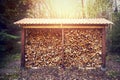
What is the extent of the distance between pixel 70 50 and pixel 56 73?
1563 mm

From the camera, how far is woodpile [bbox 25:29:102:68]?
10.1 m

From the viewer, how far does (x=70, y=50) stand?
1007cm

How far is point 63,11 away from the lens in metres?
21.4

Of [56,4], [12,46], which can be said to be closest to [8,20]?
[12,46]

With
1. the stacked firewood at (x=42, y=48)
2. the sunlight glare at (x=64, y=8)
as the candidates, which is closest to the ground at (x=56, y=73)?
the stacked firewood at (x=42, y=48)

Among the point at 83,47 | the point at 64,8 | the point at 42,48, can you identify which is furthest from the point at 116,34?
the point at 64,8

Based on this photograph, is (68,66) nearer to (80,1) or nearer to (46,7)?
(46,7)

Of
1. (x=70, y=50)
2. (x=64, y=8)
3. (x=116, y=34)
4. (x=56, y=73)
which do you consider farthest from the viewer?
(x=64, y=8)

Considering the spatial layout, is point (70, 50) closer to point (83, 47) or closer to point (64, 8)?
point (83, 47)

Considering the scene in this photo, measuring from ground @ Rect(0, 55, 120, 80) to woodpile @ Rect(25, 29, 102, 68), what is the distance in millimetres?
456

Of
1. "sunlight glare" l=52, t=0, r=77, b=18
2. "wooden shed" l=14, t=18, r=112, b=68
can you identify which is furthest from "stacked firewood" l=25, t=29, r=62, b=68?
"sunlight glare" l=52, t=0, r=77, b=18

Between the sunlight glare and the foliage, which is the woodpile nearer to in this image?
the foliage

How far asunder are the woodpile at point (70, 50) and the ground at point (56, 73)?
1.50 feet

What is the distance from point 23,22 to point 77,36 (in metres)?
2.76
